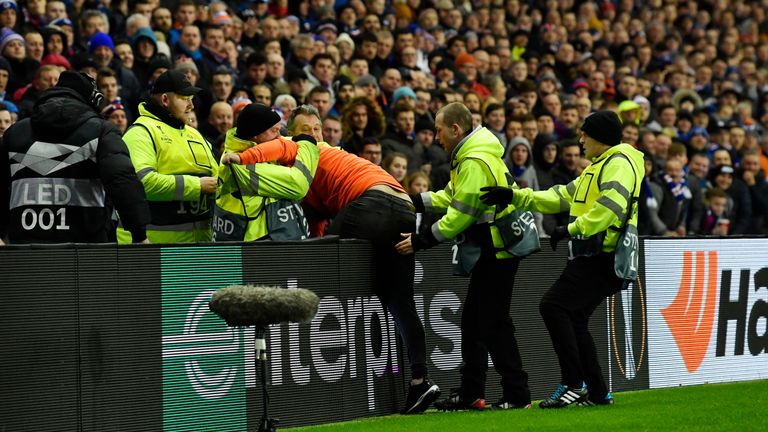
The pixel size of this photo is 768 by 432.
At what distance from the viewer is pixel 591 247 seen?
10078mm

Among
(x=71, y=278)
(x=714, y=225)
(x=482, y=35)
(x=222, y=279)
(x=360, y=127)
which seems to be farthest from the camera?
(x=482, y=35)

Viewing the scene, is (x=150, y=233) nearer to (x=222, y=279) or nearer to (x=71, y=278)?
(x=222, y=279)

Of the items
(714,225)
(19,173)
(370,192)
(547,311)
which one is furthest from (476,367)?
(714,225)

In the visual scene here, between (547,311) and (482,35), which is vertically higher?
(482,35)

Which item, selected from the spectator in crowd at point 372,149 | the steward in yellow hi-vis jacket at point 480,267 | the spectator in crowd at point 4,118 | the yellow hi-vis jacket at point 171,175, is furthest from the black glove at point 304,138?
the spectator in crowd at point 372,149

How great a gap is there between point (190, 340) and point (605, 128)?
3.51 m

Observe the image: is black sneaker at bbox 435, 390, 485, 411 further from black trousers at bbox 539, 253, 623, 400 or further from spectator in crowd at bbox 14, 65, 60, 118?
spectator in crowd at bbox 14, 65, 60, 118

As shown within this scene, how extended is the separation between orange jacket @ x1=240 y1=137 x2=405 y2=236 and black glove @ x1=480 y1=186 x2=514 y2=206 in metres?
0.90

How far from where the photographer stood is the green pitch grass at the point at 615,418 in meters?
8.88

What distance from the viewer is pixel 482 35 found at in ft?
72.6

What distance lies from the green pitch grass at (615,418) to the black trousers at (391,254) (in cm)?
63

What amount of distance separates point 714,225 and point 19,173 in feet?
37.9

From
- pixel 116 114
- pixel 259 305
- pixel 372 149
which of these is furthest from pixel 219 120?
pixel 259 305

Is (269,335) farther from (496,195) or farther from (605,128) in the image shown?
(605,128)
